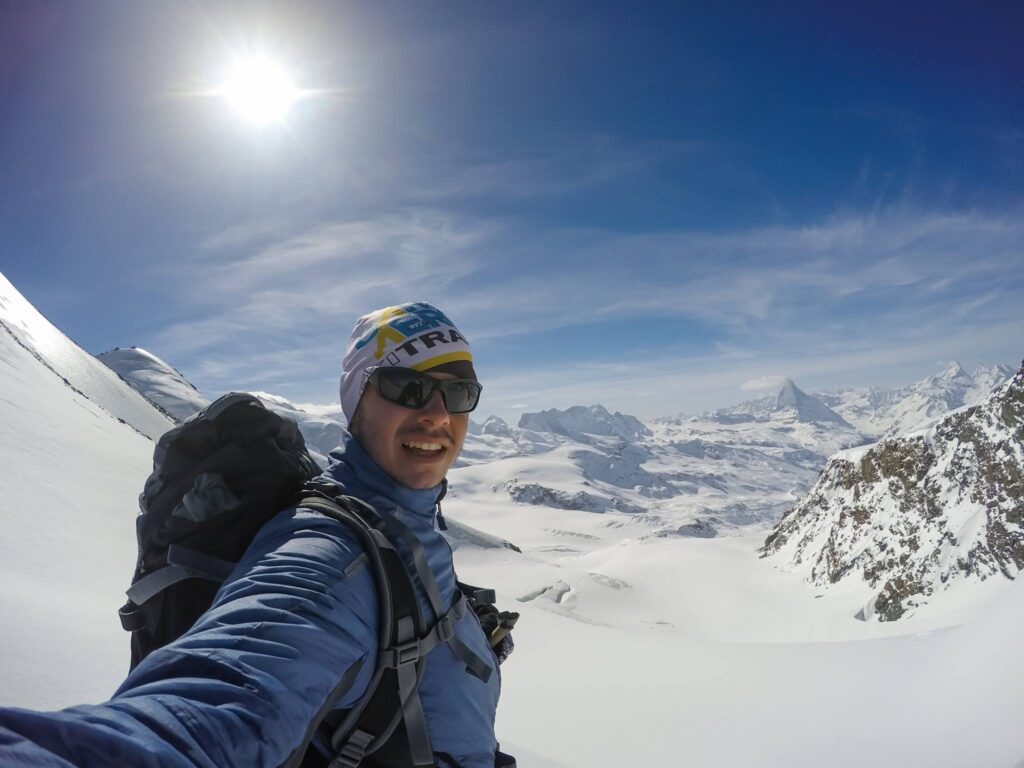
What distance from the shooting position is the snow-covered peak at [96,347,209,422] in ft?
273

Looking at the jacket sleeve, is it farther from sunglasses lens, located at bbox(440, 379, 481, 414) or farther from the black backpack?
sunglasses lens, located at bbox(440, 379, 481, 414)

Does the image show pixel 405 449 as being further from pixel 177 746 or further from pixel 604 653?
pixel 604 653

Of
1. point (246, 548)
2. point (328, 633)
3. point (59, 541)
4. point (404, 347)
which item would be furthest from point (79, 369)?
point (328, 633)

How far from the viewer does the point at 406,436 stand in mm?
2598

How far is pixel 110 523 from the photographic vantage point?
9.23 meters

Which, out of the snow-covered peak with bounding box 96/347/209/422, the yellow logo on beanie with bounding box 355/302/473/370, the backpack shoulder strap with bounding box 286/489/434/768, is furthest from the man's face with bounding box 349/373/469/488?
the snow-covered peak with bounding box 96/347/209/422

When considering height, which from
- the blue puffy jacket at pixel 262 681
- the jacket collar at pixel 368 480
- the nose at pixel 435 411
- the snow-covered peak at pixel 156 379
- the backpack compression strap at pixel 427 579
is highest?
the snow-covered peak at pixel 156 379

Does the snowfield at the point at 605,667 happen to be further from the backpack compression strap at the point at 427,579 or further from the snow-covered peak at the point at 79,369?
the snow-covered peak at the point at 79,369

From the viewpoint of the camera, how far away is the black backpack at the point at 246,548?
6.30 ft

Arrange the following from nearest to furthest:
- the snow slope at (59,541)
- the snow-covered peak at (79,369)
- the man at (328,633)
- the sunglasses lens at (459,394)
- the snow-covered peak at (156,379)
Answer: the man at (328,633) < the sunglasses lens at (459,394) < the snow slope at (59,541) < the snow-covered peak at (79,369) < the snow-covered peak at (156,379)

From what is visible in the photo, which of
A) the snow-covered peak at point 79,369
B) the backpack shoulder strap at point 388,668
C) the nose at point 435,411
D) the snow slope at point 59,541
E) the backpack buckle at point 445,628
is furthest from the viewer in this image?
the snow-covered peak at point 79,369

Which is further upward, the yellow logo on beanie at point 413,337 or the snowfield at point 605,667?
the yellow logo on beanie at point 413,337

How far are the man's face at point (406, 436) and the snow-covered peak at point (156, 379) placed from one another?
8735 cm

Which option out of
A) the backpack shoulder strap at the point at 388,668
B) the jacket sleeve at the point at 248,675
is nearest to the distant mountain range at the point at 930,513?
the backpack shoulder strap at the point at 388,668
